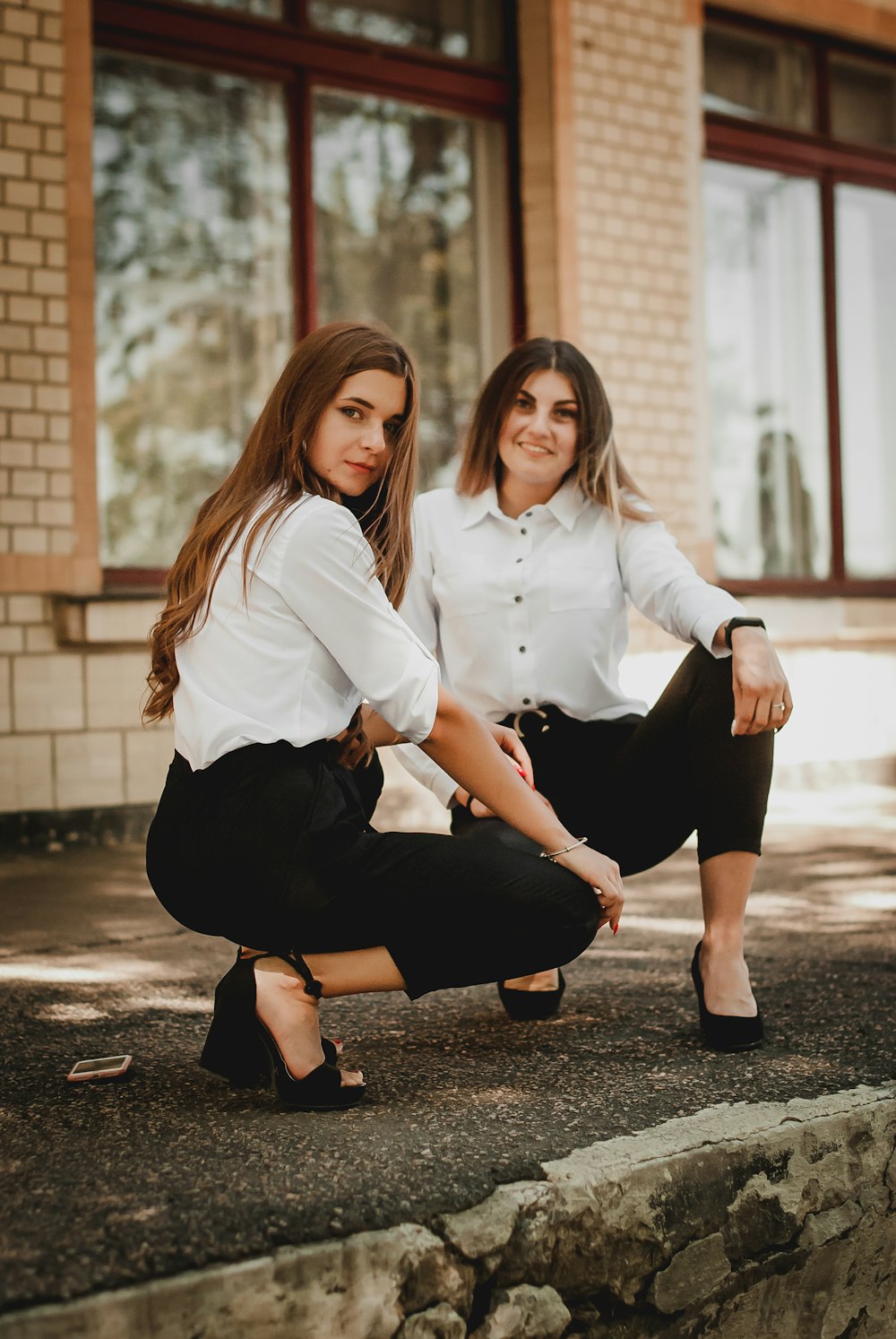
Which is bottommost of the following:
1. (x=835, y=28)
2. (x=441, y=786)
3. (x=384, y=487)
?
(x=441, y=786)

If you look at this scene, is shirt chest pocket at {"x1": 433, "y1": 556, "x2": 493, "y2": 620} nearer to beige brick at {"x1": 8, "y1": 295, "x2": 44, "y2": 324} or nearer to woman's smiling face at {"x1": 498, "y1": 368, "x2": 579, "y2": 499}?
woman's smiling face at {"x1": 498, "y1": 368, "x2": 579, "y2": 499}

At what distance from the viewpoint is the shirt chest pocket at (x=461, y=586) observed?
9.63 ft

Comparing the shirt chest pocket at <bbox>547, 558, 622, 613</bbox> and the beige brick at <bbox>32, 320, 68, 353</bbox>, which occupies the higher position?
the beige brick at <bbox>32, 320, 68, 353</bbox>

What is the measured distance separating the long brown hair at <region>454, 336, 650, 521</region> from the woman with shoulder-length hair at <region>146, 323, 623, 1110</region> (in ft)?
3.00

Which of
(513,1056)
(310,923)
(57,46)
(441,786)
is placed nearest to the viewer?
(310,923)

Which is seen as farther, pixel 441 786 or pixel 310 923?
pixel 441 786

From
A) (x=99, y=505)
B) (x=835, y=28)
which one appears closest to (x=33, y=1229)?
(x=99, y=505)

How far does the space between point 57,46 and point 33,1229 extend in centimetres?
496

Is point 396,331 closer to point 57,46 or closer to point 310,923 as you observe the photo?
point 57,46

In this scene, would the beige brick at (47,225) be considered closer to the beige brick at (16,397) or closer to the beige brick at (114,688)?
the beige brick at (16,397)

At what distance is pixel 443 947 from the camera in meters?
2.12

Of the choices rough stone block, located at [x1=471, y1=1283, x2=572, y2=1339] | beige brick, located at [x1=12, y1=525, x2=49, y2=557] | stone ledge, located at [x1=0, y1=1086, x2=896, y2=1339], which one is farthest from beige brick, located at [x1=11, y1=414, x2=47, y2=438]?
rough stone block, located at [x1=471, y1=1283, x2=572, y2=1339]

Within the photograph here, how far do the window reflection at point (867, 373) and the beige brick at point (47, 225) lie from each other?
5028 millimetres

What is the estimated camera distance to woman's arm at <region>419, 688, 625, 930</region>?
2170 mm
